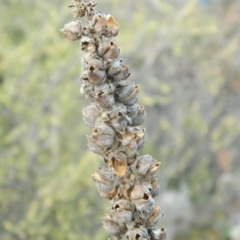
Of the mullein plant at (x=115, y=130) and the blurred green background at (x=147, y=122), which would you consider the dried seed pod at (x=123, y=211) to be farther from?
the blurred green background at (x=147, y=122)

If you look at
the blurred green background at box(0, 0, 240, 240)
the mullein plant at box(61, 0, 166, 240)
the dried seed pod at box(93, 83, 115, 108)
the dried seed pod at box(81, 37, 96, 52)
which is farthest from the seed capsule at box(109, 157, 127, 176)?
the blurred green background at box(0, 0, 240, 240)

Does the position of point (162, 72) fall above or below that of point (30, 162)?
above

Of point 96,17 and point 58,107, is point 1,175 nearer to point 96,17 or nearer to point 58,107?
point 58,107

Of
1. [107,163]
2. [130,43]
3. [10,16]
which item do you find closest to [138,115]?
[107,163]

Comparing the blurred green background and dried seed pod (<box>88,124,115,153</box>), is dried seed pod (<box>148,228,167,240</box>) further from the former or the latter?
the blurred green background

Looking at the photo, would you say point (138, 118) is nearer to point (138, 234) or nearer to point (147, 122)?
point (138, 234)

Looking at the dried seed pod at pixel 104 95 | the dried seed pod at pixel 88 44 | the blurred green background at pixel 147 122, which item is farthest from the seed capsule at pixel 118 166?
the blurred green background at pixel 147 122

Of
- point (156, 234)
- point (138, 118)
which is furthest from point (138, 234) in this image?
point (138, 118)
